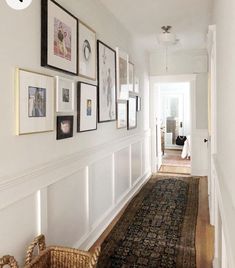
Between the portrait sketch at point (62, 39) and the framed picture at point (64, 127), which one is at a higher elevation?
the portrait sketch at point (62, 39)

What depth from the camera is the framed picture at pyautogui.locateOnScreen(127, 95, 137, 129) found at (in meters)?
3.99

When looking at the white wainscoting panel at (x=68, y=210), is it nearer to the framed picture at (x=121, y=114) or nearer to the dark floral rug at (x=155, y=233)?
the dark floral rug at (x=155, y=233)

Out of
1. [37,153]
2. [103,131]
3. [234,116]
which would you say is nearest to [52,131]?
[37,153]

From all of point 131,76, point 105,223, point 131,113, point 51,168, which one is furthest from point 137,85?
point 51,168

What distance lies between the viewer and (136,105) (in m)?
4.46

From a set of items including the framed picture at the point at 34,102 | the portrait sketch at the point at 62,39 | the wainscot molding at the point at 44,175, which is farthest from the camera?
the portrait sketch at the point at 62,39

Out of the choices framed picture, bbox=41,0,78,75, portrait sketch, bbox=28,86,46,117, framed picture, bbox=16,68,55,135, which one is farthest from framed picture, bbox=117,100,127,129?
portrait sketch, bbox=28,86,46,117

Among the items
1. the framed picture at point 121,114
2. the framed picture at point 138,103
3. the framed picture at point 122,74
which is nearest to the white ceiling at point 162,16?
the framed picture at point 122,74

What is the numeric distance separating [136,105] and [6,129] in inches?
121

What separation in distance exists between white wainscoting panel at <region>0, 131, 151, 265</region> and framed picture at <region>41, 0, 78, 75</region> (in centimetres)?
71

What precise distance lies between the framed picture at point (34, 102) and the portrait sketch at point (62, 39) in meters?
0.25

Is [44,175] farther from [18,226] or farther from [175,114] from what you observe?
[175,114]

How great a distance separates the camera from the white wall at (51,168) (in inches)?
61.0

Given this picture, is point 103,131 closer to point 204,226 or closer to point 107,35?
point 107,35
